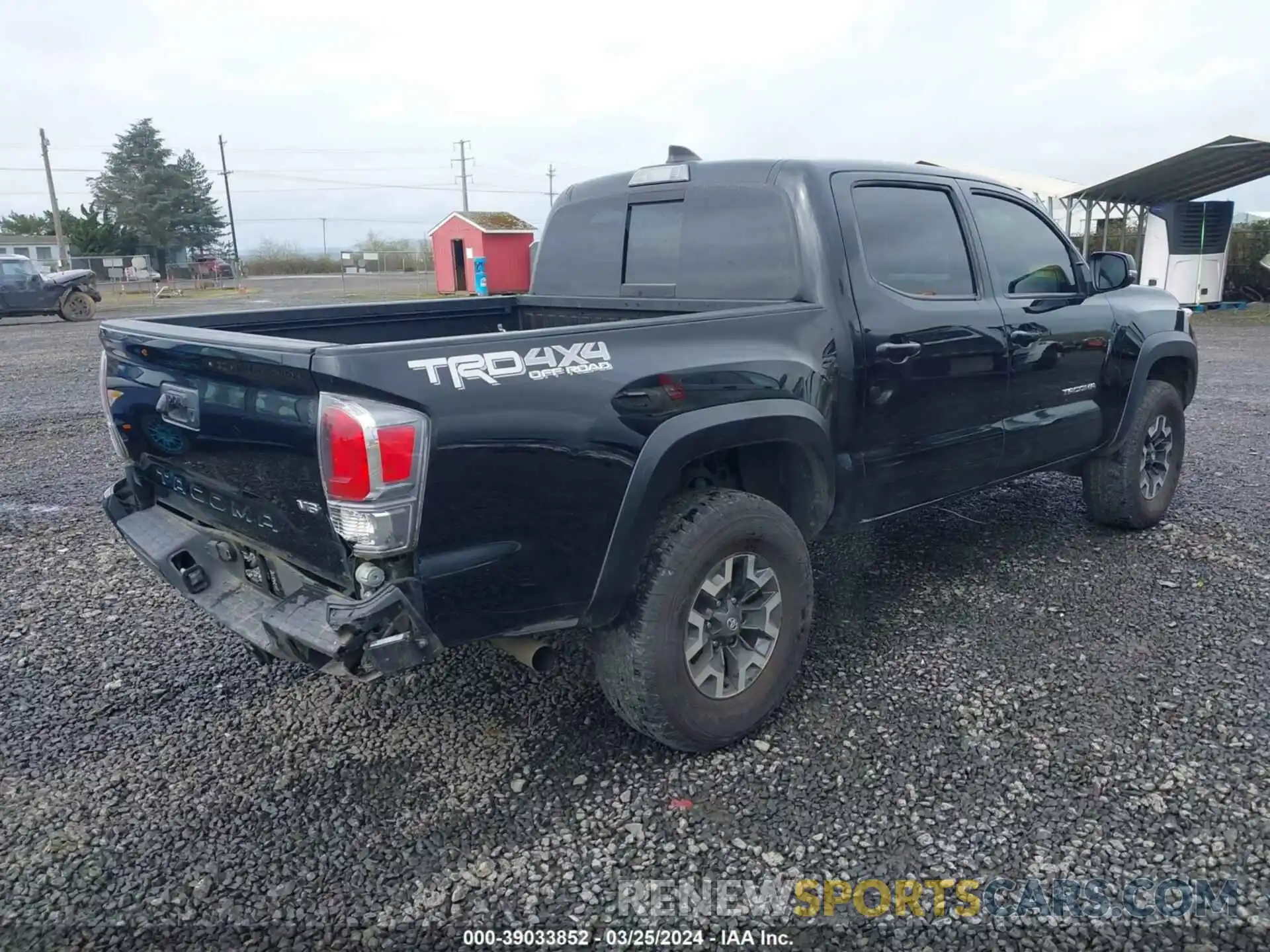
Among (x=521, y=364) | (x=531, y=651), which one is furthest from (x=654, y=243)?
(x=531, y=651)

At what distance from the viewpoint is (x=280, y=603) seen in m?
2.58

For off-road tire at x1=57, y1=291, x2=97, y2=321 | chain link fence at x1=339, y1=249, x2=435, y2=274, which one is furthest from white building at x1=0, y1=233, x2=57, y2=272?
off-road tire at x1=57, y1=291, x2=97, y2=321

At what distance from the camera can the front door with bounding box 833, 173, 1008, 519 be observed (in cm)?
347

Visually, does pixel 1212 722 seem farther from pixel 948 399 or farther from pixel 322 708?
pixel 322 708

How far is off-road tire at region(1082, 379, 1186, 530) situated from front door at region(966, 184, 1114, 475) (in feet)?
0.93

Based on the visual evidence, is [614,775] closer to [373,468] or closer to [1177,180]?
[373,468]

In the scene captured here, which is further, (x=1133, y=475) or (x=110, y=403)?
(x=1133, y=475)

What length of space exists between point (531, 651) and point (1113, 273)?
3.67 metres

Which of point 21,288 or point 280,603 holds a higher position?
point 21,288

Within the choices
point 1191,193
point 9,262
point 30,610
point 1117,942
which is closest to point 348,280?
point 9,262

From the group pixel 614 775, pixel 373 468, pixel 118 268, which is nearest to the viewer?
pixel 373 468

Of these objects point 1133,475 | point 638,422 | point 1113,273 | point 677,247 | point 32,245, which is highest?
point 32,245

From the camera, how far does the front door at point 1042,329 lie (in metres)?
4.11

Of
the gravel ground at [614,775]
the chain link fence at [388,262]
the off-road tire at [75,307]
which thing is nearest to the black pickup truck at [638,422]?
the gravel ground at [614,775]
